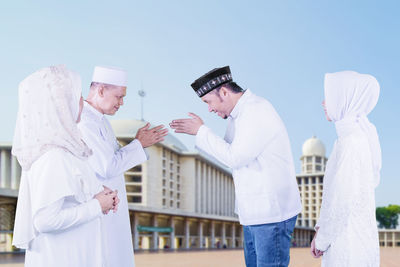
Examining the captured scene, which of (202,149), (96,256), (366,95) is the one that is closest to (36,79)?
(96,256)

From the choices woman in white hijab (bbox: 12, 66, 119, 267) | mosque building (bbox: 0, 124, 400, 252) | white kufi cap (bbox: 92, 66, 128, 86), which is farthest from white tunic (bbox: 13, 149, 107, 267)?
mosque building (bbox: 0, 124, 400, 252)

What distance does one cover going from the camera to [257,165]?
3.53 m

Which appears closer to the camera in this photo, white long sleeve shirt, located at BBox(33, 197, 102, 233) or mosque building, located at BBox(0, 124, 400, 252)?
white long sleeve shirt, located at BBox(33, 197, 102, 233)

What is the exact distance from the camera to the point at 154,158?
63.2m

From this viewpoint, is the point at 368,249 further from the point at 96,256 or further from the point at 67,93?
the point at 67,93

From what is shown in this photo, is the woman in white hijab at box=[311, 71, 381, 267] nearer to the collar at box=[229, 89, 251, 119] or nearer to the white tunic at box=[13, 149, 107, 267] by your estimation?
the collar at box=[229, 89, 251, 119]

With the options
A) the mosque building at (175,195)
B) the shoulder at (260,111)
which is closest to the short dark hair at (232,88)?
the shoulder at (260,111)

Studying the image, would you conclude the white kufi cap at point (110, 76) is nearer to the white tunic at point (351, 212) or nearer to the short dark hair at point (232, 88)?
the short dark hair at point (232, 88)

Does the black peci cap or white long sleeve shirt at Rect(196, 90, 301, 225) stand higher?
the black peci cap

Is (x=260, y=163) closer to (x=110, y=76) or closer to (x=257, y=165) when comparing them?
(x=257, y=165)

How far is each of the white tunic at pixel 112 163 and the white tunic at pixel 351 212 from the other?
148 cm

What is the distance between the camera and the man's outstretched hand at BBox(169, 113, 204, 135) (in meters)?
3.75

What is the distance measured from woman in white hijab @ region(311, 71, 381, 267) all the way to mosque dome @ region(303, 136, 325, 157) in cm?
10367

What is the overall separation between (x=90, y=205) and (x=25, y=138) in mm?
499
